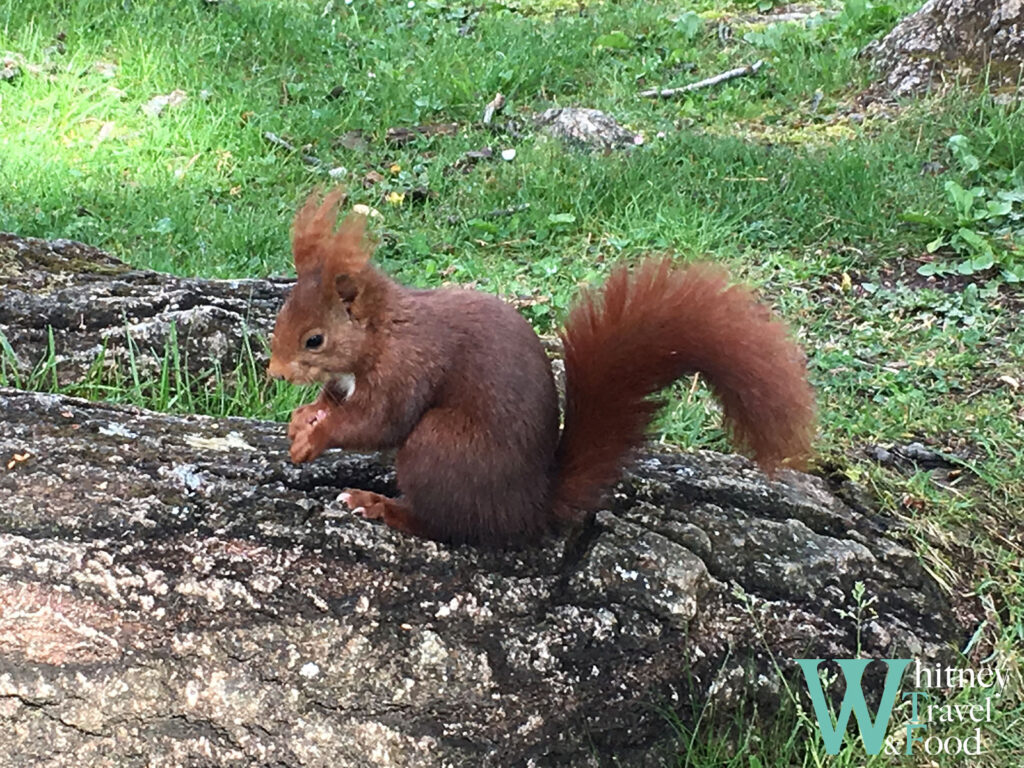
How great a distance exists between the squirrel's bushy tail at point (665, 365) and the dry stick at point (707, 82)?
3.41 m

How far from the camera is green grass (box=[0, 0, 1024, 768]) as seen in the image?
2.28 m

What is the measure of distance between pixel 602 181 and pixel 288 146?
1463 millimetres

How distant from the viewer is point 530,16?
609cm

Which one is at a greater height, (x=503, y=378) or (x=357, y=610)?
(x=503, y=378)

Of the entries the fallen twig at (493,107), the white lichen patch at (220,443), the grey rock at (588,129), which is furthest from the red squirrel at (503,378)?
the fallen twig at (493,107)

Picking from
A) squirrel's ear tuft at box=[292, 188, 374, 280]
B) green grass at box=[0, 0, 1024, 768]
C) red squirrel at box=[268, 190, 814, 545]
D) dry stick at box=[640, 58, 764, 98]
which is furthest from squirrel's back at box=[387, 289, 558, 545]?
dry stick at box=[640, 58, 764, 98]

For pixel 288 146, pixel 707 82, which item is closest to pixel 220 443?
pixel 288 146

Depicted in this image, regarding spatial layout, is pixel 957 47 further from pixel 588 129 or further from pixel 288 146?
pixel 288 146

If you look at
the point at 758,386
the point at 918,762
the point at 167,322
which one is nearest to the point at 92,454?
the point at 167,322

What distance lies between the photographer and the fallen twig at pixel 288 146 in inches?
173

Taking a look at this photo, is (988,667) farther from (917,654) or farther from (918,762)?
(918,762)

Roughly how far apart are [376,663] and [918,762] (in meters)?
0.81

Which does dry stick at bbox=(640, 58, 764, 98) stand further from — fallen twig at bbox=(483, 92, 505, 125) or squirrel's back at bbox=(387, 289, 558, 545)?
squirrel's back at bbox=(387, 289, 558, 545)

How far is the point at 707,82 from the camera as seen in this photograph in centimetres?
480
